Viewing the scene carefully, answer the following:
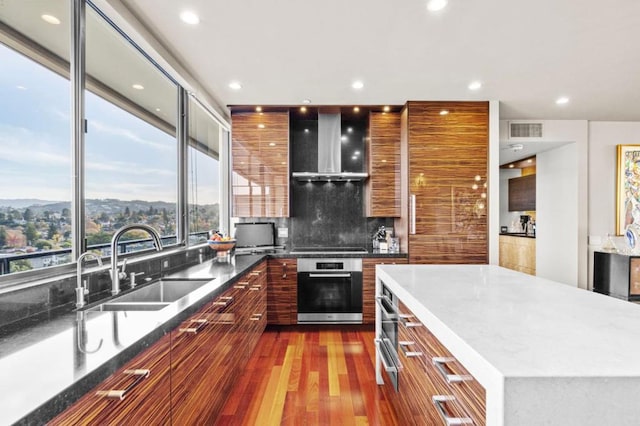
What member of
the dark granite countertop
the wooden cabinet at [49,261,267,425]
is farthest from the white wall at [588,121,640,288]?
the dark granite countertop

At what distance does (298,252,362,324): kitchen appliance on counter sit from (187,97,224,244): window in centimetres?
124

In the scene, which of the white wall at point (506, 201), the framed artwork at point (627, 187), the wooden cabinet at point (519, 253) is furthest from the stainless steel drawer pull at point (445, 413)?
the white wall at point (506, 201)

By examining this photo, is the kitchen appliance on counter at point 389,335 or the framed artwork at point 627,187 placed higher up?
the framed artwork at point 627,187

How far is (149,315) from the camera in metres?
1.25

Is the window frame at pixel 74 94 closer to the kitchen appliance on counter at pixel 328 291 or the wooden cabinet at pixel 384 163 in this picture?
the kitchen appliance on counter at pixel 328 291

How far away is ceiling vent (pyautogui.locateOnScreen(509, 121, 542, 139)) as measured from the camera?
4.13 meters

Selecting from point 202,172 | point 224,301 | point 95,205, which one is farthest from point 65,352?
point 202,172

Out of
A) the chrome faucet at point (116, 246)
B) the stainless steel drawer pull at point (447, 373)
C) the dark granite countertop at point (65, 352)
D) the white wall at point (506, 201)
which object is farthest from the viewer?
the white wall at point (506, 201)

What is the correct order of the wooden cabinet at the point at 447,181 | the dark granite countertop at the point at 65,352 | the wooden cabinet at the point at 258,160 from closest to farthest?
the dark granite countertop at the point at 65,352, the wooden cabinet at the point at 447,181, the wooden cabinet at the point at 258,160

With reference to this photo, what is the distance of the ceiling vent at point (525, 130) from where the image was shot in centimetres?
413

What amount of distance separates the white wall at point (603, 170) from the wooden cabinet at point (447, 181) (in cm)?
213

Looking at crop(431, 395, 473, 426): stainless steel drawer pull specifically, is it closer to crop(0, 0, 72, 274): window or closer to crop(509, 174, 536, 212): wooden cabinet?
crop(0, 0, 72, 274): window

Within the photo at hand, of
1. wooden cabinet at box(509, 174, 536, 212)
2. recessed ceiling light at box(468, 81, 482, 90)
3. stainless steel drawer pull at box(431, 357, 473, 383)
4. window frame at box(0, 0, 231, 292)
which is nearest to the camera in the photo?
stainless steel drawer pull at box(431, 357, 473, 383)

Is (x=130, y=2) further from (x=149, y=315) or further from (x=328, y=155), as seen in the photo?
(x=328, y=155)
